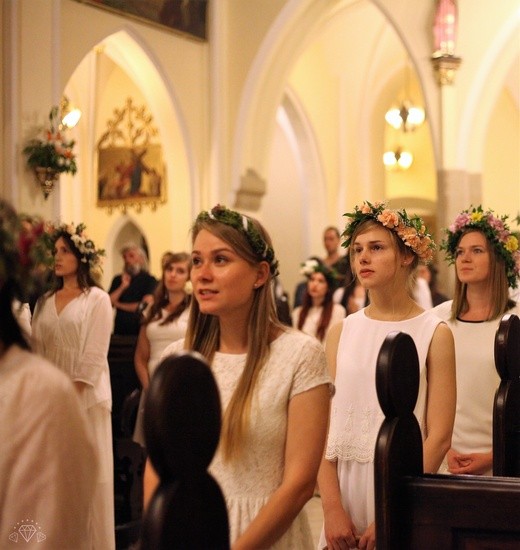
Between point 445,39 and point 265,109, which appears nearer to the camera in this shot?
point 265,109

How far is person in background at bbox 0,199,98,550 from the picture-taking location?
1.72 meters

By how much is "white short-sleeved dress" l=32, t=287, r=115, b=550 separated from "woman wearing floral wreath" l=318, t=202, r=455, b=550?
269 cm

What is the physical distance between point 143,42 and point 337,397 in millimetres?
10157

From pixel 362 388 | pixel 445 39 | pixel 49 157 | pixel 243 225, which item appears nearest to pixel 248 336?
pixel 243 225

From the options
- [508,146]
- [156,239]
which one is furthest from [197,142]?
[508,146]

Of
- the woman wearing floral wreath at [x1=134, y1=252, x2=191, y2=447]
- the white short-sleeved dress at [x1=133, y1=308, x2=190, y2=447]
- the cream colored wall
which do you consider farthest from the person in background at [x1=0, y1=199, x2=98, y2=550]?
the cream colored wall

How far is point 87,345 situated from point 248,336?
3.37m

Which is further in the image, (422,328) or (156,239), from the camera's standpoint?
(156,239)

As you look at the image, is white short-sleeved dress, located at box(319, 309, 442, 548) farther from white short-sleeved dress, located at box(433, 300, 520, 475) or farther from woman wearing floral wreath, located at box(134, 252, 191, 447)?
woman wearing floral wreath, located at box(134, 252, 191, 447)

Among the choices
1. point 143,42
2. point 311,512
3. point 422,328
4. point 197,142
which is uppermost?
point 143,42

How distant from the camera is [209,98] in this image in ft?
46.2

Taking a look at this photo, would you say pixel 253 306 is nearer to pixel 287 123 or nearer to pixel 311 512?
pixel 311 512

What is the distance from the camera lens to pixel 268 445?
267 cm

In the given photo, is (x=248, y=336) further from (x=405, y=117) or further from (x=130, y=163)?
(x=405, y=117)
